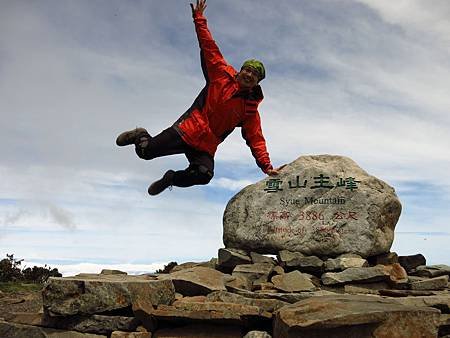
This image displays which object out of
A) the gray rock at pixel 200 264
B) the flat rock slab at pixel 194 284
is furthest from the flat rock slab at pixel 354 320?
the gray rock at pixel 200 264

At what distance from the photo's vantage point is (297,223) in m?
13.5

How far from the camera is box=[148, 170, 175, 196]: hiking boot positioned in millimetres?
9772

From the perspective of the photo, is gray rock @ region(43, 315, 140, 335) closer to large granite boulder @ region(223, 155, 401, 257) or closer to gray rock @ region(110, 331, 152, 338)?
gray rock @ region(110, 331, 152, 338)

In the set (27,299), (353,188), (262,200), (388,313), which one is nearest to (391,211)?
(353,188)

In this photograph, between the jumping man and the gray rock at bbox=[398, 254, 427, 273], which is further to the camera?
the gray rock at bbox=[398, 254, 427, 273]

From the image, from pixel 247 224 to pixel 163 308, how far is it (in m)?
6.12

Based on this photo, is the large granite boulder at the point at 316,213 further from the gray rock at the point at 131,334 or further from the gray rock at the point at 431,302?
the gray rock at the point at 131,334

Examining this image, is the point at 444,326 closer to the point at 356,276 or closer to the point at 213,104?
the point at 356,276

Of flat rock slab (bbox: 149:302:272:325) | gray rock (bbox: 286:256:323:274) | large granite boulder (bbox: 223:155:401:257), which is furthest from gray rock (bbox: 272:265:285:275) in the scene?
flat rock slab (bbox: 149:302:272:325)

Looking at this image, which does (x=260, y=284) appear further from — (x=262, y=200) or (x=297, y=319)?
(x=297, y=319)

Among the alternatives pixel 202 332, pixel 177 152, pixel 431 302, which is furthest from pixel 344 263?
pixel 202 332

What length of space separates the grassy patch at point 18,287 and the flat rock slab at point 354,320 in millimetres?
11084

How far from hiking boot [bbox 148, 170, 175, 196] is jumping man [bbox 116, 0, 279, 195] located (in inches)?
13.3

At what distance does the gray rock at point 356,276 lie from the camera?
38.3 ft
